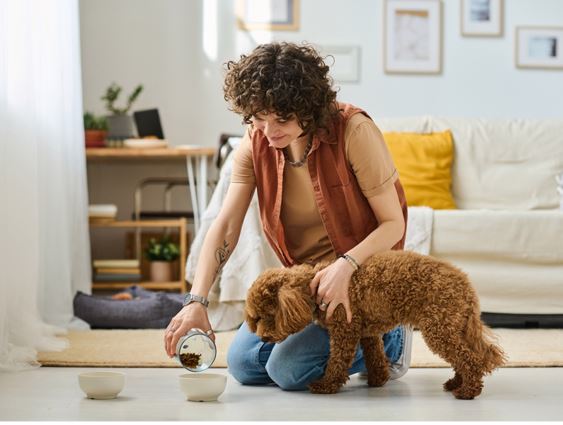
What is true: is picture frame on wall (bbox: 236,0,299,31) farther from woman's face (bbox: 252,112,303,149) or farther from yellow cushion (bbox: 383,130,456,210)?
woman's face (bbox: 252,112,303,149)

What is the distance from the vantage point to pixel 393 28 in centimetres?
501

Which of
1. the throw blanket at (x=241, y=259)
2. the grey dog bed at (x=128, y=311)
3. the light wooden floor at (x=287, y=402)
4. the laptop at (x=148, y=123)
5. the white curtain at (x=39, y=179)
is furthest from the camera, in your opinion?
the laptop at (x=148, y=123)

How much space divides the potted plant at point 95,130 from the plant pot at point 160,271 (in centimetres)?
65

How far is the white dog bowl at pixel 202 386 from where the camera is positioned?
211cm

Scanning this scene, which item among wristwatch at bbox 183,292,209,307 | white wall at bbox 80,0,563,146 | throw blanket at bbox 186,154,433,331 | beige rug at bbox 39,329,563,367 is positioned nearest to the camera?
wristwatch at bbox 183,292,209,307

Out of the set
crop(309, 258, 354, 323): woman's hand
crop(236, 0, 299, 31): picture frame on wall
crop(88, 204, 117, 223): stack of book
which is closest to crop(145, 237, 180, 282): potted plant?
crop(88, 204, 117, 223): stack of book

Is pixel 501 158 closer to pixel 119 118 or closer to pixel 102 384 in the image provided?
pixel 119 118

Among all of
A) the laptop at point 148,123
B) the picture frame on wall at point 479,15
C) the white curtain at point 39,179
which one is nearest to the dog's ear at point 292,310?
the white curtain at point 39,179

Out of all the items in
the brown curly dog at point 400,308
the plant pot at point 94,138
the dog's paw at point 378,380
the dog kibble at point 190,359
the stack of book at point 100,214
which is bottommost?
the dog's paw at point 378,380

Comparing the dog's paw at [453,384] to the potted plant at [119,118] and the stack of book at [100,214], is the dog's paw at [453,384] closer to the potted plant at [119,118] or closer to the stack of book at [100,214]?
the stack of book at [100,214]

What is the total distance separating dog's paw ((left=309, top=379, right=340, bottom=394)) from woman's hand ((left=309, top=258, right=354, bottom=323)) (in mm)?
193

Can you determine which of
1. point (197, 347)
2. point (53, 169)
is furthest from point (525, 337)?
point (53, 169)

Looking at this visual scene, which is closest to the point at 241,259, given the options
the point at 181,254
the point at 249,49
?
the point at 181,254

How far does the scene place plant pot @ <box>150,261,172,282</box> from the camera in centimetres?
450
